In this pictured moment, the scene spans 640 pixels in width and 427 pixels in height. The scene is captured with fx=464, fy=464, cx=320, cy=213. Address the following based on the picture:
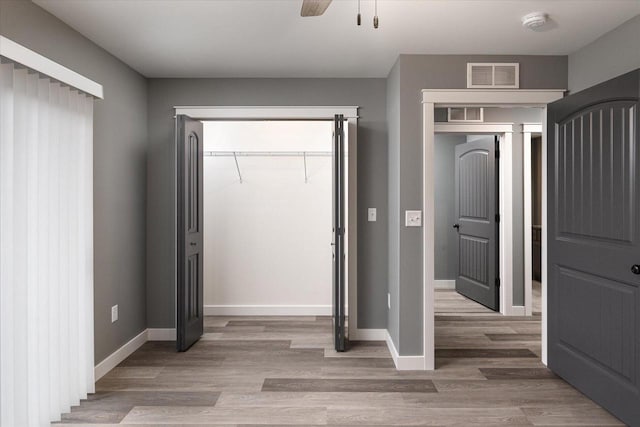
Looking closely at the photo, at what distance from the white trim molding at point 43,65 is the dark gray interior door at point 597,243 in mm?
3178

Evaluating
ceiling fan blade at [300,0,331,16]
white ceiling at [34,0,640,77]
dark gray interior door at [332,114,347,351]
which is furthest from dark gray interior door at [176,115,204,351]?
ceiling fan blade at [300,0,331,16]

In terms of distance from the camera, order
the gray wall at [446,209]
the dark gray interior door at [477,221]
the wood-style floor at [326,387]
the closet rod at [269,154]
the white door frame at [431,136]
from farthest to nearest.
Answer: the gray wall at [446,209]
the dark gray interior door at [477,221]
the closet rod at [269,154]
the white door frame at [431,136]
the wood-style floor at [326,387]

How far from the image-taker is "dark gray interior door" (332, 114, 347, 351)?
388cm

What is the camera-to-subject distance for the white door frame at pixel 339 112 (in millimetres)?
4258

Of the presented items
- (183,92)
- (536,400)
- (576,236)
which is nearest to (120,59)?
(183,92)

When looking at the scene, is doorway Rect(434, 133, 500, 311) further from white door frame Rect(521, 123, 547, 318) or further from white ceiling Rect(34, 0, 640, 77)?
white ceiling Rect(34, 0, 640, 77)

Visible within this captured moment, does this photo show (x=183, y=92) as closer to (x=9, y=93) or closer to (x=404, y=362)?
(x=9, y=93)

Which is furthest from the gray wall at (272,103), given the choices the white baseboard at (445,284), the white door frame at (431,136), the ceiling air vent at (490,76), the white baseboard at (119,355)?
the white baseboard at (445,284)

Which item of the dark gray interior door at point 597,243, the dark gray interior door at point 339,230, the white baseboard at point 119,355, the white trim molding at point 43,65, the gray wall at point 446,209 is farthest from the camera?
the gray wall at point 446,209

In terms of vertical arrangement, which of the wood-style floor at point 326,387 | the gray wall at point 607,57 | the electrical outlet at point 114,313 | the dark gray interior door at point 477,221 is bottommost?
the wood-style floor at point 326,387

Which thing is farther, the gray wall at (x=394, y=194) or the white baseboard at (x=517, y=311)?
the white baseboard at (x=517, y=311)

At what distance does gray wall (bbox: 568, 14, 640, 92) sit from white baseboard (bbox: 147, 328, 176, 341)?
3.97 m

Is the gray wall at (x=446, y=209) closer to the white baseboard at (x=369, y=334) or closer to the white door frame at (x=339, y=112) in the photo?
the white baseboard at (x=369, y=334)

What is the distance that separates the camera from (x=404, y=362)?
3566mm
